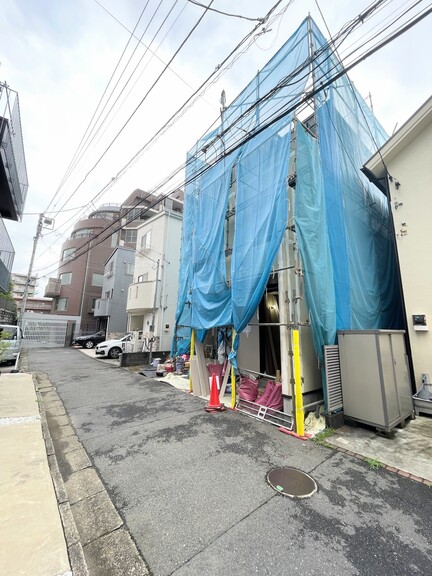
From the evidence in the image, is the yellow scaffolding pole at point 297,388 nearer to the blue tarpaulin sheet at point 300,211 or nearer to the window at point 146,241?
the blue tarpaulin sheet at point 300,211

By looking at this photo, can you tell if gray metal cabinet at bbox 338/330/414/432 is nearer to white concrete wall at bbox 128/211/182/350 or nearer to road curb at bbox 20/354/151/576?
road curb at bbox 20/354/151/576

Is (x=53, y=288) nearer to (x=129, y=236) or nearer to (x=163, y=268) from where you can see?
(x=129, y=236)

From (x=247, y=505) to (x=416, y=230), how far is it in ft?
21.6

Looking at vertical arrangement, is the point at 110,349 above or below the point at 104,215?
below

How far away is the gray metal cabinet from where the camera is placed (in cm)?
398

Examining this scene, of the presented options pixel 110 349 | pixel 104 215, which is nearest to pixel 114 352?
pixel 110 349

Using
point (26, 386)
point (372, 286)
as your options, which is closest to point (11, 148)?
point (26, 386)

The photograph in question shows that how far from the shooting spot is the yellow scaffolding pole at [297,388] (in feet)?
13.2

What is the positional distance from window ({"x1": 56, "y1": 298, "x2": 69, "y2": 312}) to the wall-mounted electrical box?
2924cm

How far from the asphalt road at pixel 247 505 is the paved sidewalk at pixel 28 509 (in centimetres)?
57

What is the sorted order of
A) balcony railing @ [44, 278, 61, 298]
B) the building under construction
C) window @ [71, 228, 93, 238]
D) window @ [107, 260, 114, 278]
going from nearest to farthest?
the building under construction
window @ [107, 260, 114, 278]
balcony railing @ [44, 278, 61, 298]
window @ [71, 228, 93, 238]

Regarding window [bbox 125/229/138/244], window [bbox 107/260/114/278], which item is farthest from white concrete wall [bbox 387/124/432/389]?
window [bbox 125/229/138/244]

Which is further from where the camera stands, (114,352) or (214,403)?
(114,352)

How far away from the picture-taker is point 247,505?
239 cm
